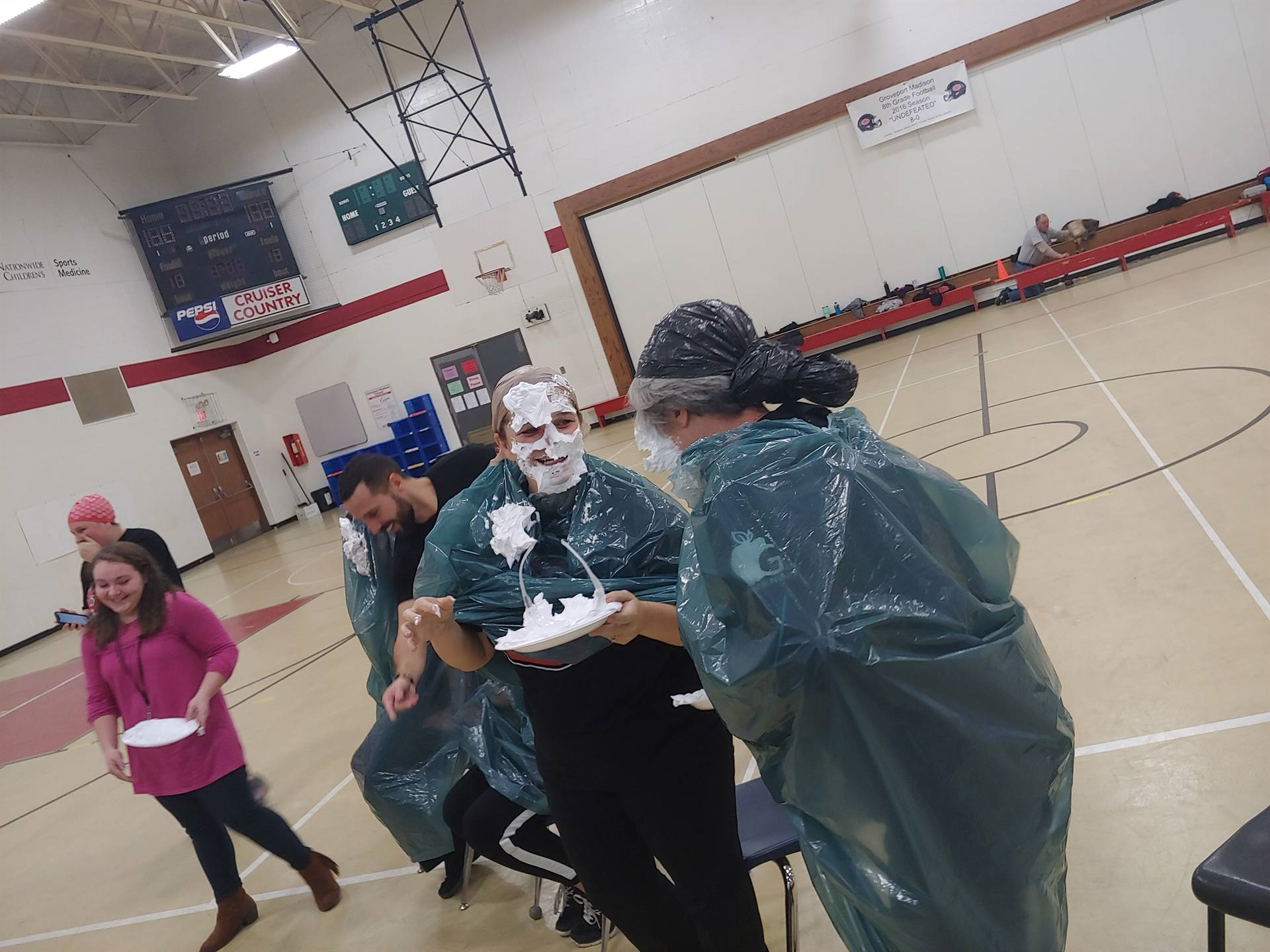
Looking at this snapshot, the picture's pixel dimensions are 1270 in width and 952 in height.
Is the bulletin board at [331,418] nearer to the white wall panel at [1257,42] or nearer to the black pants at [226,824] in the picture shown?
the black pants at [226,824]

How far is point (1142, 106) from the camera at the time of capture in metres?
11.5

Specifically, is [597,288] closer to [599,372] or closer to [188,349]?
[599,372]

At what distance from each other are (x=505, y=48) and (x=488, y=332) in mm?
4482

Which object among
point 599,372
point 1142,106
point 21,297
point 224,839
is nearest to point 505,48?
point 599,372

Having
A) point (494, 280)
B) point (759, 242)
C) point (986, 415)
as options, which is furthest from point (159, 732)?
point (759, 242)

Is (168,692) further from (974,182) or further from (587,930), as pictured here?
(974,182)

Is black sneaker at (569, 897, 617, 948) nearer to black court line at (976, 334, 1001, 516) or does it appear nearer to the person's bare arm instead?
the person's bare arm

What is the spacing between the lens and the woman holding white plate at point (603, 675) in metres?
1.70

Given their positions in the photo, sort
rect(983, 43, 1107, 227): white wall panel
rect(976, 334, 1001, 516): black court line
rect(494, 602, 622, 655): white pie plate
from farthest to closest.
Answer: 1. rect(983, 43, 1107, 227): white wall panel
2. rect(976, 334, 1001, 516): black court line
3. rect(494, 602, 622, 655): white pie plate

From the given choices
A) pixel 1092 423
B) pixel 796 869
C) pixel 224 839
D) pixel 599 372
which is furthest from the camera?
pixel 599 372

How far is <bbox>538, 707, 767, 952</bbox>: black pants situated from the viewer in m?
1.69

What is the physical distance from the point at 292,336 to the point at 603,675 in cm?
1535

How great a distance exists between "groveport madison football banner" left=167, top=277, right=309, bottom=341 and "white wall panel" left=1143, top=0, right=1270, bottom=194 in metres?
13.5

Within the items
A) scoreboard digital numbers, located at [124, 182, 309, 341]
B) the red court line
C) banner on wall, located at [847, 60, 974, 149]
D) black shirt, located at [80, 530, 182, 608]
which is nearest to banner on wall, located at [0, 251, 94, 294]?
scoreboard digital numbers, located at [124, 182, 309, 341]
